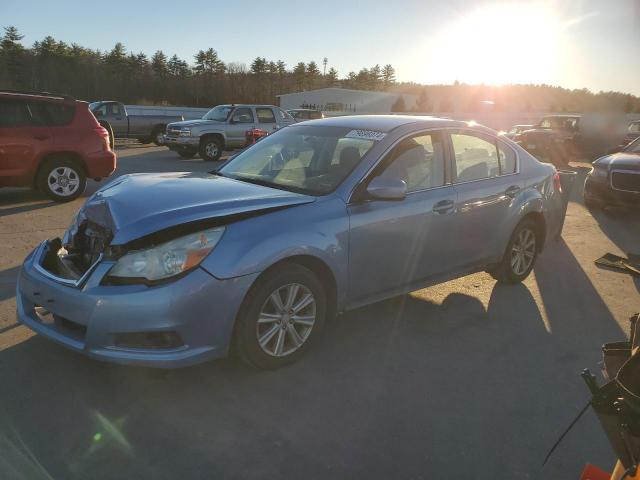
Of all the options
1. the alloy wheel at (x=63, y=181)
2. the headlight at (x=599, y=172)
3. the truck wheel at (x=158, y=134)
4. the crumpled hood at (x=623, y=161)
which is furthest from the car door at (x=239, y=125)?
the crumpled hood at (x=623, y=161)

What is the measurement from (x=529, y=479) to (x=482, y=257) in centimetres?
256

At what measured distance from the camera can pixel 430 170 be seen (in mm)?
4391

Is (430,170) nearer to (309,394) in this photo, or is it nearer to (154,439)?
(309,394)

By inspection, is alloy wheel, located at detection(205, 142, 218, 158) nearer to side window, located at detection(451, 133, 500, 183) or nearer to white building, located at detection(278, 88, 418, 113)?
side window, located at detection(451, 133, 500, 183)

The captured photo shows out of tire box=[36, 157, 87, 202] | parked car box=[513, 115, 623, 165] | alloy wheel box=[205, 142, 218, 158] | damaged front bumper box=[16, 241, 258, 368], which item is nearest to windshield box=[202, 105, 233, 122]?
alloy wheel box=[205, 142, 218, 158]

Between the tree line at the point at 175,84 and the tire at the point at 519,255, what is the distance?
145ft

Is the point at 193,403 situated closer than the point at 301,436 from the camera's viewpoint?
No

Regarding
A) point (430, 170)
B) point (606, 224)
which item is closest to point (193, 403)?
point (430, 170)

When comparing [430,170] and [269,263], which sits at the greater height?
[430,170]

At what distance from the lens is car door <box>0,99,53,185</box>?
8266 millimetres

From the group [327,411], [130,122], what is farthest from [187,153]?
[327,411]

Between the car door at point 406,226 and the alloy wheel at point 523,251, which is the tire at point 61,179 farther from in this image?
the alloy wheel at point 523,251

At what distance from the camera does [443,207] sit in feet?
14.2

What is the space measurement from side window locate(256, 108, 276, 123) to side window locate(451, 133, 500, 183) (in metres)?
13.6
